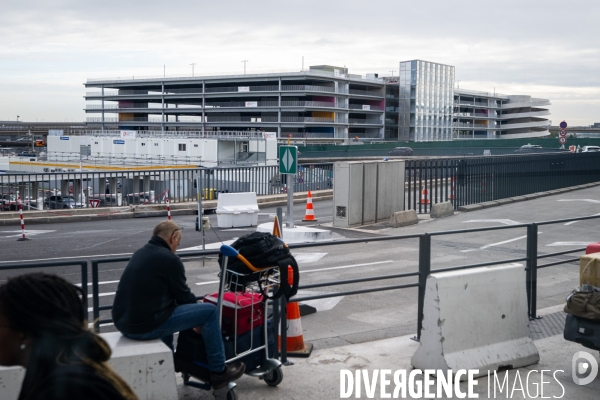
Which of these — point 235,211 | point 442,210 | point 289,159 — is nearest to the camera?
point 289,159

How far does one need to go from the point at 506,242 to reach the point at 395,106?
88777mm

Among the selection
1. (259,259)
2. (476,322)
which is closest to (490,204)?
(476,322)

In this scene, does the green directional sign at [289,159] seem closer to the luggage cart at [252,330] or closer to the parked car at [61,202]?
the luggage cart at [252,330]

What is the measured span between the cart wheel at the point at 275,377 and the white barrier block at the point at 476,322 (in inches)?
57.3

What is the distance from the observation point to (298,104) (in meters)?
89.4

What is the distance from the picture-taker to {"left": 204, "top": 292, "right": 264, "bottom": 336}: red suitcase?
19.4ft

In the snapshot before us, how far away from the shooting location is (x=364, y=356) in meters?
7.12

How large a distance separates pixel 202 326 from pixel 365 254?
8299 millimetres

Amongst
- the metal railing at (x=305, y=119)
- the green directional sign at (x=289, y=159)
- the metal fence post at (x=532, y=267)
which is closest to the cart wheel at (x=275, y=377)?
the metal fence post at (x=532, y=267)

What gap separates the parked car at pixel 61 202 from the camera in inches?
910

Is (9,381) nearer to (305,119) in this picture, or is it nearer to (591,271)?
(591,271)

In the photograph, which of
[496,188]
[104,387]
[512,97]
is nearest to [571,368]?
[104,387]

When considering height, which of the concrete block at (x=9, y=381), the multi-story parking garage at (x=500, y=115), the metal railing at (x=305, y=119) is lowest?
the concrete block at (x=9, y=381)

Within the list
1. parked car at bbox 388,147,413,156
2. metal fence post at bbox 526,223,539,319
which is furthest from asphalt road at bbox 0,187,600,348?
parked car at bbox 388,147,413,156
